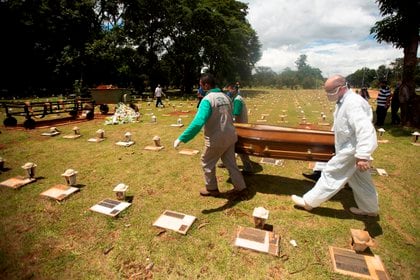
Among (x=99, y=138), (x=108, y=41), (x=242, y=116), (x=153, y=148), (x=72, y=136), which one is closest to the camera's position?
(x=242, y=116)

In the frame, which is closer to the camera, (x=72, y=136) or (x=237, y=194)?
(x=237, y=194)

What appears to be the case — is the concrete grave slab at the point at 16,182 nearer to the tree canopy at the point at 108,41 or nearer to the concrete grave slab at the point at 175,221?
the concrete grave slab at the point at 175,221

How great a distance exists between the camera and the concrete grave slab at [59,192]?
14.2 feet

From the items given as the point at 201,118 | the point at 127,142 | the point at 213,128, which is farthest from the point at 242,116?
the point at 127,142

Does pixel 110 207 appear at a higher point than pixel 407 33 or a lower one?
lower

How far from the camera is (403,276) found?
272 cm

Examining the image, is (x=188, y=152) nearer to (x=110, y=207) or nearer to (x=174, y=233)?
(x=110, y=207)

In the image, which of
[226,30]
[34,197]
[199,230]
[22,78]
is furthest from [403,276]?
[22,78]

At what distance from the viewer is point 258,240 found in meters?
3.23

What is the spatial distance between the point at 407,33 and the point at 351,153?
1076 cm

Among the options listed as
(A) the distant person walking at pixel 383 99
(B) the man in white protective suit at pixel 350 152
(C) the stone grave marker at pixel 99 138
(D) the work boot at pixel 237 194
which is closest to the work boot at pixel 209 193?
(D) the work boot at pixel 237 194

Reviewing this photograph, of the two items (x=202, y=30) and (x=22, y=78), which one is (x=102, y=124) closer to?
(x=202, y=30)

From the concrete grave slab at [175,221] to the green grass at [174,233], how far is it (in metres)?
0.10

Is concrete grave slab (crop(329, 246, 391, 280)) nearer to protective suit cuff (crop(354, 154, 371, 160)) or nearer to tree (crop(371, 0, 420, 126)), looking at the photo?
protective suit cuff (crop(354, 154, 371, 160))
